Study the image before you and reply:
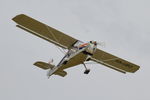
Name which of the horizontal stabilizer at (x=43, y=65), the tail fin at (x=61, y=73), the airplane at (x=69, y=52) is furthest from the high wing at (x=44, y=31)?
the horizontal stabilizer at (x=43, y=65)

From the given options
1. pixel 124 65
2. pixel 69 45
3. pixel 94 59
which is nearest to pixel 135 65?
pixel 124 65

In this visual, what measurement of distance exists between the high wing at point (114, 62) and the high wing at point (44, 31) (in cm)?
324

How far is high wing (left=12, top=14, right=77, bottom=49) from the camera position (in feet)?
117

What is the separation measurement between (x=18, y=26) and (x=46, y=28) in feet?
7.18

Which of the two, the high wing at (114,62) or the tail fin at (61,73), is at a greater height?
the high wing at (114,62)

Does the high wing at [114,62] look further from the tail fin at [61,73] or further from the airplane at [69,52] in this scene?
the tail fin at [61,73]

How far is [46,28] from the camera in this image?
3647 centimetres

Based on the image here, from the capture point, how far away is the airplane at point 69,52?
1361 inches

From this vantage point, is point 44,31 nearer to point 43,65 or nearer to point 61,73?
point 43,65

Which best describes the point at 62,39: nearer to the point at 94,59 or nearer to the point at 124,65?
the point at 94,59

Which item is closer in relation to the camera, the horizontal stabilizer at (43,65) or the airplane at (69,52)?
the airplane at (69,52)

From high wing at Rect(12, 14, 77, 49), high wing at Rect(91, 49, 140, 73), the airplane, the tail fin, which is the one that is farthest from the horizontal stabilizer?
high wing at Rect(91, 49, 140, 73)

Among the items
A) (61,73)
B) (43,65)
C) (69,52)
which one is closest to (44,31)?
(69,52)

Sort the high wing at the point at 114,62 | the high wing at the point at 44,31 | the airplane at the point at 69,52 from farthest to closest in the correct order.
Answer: the high wing at the point at 114,62 < the high wing at the point at 44,31 < the airplane at the point at 69,52
